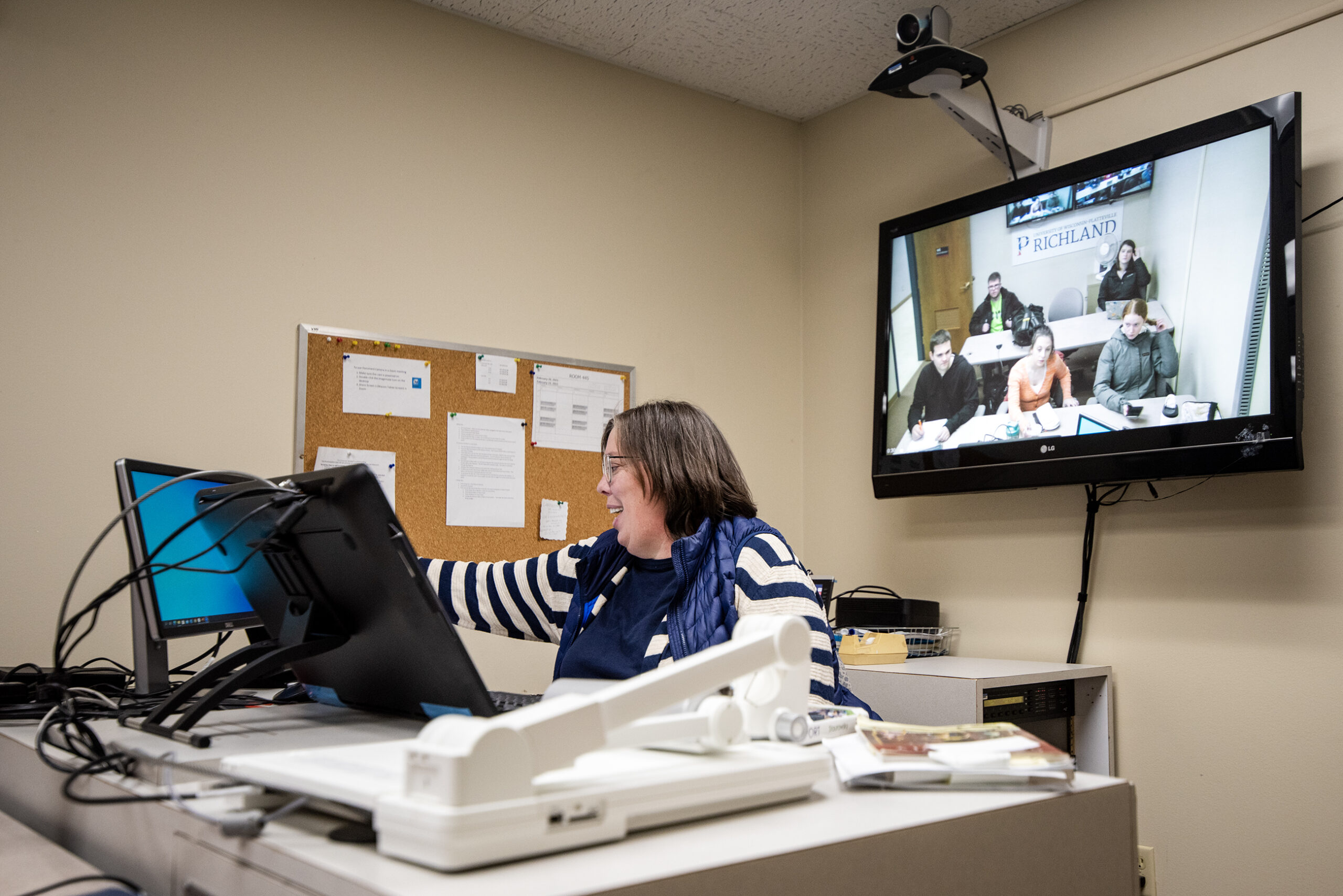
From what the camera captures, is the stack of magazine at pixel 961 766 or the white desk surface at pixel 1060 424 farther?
the white desk surface at pixel 1060 424

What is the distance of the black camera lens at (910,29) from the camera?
2.48 metres

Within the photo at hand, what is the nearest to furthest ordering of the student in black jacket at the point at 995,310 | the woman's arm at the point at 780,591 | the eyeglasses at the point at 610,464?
1. the woman's arm at the point at 780,591
2. the eyeglasses at the point at 610,464
3. the student in black jacket at the point at 995,310

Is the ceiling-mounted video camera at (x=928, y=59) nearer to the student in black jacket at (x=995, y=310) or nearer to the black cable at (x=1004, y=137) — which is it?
the black cable at (x=1004, y=137)

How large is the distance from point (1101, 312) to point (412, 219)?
1.80 metres

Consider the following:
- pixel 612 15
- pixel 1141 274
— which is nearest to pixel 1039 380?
pixel 1141 274

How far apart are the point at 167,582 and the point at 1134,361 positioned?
203cm

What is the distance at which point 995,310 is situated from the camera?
2613 mm

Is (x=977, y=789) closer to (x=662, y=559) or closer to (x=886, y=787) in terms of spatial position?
(x=886, y=787)

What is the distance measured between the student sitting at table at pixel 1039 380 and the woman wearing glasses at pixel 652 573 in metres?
0.92

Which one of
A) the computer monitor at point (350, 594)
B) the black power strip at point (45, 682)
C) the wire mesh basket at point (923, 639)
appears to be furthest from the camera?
the wire mesh basket at point (923, 639)

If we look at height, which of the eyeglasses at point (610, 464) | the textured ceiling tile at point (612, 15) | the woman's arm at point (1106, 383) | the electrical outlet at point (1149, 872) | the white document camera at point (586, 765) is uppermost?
the textured ceiling tile at point (612, 15)

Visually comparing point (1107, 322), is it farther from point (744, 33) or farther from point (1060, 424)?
point (744, 33)

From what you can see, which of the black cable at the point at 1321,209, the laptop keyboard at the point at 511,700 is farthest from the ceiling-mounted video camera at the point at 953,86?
the laptop keyboard at the point at 511,700

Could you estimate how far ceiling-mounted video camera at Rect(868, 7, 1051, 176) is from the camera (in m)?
2.47
